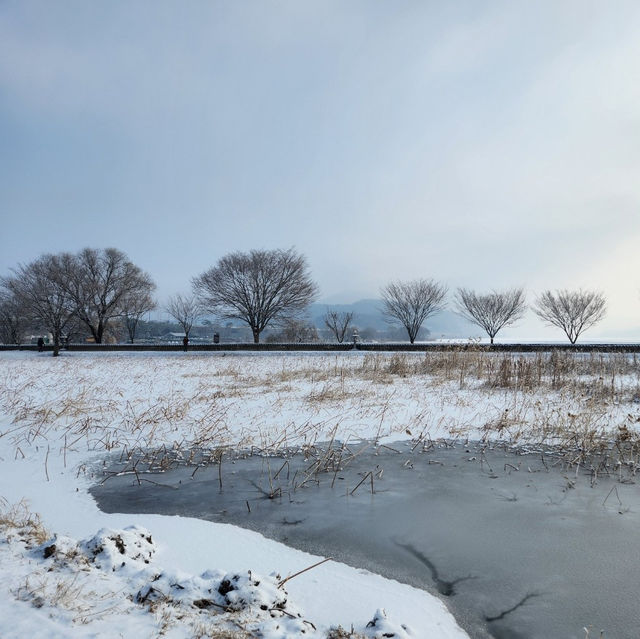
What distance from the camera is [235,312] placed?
42.1 meters

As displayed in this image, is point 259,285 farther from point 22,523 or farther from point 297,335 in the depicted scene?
point 22,523

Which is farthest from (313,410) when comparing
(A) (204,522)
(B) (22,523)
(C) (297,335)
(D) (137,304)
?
(C) (297,335)

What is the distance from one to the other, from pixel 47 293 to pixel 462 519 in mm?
44985

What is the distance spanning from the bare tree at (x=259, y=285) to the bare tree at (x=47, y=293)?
13554 millimetres

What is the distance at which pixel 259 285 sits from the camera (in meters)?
40.8

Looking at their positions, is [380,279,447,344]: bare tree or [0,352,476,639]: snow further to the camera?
[380,279,447,344]: bare tree

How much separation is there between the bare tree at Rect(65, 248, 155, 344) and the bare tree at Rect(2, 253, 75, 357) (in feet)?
4.30

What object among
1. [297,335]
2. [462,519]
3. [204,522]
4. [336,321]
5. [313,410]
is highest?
[336,321]

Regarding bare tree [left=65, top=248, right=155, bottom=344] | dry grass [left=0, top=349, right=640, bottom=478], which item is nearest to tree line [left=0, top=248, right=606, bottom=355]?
bare tree [left=65, top=248, right=155, bottom=344]

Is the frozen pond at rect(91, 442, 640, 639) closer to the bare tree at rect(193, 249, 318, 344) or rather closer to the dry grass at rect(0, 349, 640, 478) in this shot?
the dry grass at rect(0, 349, 640, 478)

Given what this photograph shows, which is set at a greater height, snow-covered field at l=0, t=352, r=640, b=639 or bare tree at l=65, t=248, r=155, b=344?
bare tree at l=65, t=248, r=155, b=344

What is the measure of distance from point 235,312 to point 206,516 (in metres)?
39.2

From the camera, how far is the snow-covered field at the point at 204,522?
2.16m

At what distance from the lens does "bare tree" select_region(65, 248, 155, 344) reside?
42719 mm
